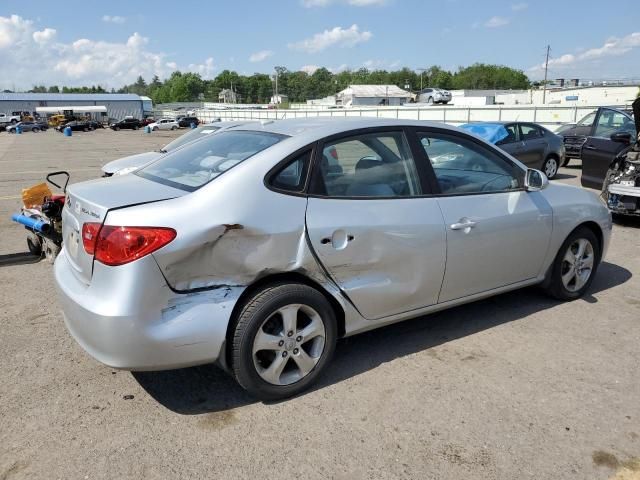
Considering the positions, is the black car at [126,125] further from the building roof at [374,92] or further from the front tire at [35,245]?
the front tire at [35,245]

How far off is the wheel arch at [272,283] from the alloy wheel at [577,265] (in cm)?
230

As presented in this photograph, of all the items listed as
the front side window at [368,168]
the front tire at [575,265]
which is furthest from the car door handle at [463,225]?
the front tire at [575,265]

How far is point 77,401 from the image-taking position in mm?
3191

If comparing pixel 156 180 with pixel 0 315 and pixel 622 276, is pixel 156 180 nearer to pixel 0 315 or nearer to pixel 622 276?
pixel 0 315

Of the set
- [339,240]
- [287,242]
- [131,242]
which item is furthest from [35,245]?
[339,240]

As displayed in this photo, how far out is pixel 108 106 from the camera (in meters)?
98.6

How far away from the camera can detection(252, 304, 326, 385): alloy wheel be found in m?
3.07

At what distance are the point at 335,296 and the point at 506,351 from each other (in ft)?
4.61

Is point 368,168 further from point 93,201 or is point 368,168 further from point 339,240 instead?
point 93,201

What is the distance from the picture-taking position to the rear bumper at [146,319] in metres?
2.72

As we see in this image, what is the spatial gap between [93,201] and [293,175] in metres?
1.14

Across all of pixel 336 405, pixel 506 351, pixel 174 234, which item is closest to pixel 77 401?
pixel 174 234

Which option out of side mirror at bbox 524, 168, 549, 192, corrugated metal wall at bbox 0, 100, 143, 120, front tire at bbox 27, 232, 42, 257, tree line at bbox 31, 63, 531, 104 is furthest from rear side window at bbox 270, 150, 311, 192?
tree line at bbox 31, 63, 531, 104

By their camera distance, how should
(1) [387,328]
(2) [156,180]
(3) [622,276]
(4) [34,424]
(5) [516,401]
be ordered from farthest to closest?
(3) [622,276], (1) [387,328], (2) [156,180], (5) [516,401], (4) [34,424]
